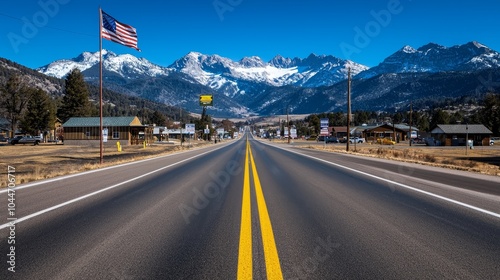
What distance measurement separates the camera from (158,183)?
12.9m

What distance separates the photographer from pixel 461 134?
304ft

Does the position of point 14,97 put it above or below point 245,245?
above

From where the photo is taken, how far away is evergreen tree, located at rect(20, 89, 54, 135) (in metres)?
85.8

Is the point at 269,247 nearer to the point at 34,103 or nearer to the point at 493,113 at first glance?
the point at 34,103

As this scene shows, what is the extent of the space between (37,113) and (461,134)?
104m

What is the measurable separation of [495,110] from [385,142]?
48.2 metres

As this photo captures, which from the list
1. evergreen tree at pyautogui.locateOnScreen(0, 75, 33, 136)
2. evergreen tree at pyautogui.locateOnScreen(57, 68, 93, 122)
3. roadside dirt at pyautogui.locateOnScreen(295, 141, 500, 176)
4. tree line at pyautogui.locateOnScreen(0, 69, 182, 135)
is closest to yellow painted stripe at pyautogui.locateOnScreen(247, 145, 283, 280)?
roadside dirt at pyautogui.locateOnScreen(295, 141, 500, 176)

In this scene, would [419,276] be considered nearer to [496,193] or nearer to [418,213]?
[418,213]

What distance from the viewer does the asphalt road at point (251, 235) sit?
14.4 feet

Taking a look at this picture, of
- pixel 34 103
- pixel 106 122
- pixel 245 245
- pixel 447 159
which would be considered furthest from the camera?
pixel 34 103

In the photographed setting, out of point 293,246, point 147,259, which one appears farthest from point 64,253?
point 293,246

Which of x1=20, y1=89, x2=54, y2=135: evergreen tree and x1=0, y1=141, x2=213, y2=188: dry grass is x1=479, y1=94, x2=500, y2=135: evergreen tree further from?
x1=20, y1=89, x2=54, y2=135: evergreen tree

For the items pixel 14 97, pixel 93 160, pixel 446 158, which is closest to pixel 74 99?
pixel 14 97

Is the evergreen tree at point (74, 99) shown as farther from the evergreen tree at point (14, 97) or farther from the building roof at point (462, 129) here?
the building roof at point (462, 129)
